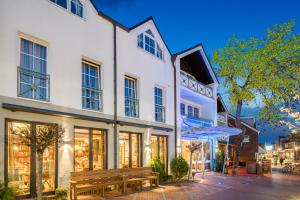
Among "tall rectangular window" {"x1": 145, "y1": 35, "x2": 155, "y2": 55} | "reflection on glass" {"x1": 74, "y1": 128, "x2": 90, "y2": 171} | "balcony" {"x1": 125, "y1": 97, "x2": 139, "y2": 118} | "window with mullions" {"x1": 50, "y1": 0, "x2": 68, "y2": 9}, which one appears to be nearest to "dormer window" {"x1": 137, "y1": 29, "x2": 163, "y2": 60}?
"tall rectangular window" {"x1": 145, "y1": 35, "x2": 155, "y2": 55}

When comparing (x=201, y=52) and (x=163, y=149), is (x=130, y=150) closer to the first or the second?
(x=163, y=149)

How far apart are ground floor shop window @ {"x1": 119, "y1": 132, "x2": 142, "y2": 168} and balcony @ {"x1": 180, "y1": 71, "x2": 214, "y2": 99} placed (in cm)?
595

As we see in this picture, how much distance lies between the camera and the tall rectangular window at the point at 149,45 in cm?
1812

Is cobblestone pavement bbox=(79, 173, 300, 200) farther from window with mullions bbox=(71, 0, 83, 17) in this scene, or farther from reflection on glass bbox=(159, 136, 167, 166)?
window with mullions bbox=(71, 0, 83, 17)

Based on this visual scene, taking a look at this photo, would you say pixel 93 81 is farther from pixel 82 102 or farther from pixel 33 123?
pixel 33 123

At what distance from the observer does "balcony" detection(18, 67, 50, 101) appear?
36.7ft

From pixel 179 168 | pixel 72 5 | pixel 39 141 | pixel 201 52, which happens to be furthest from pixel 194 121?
pixel 39 141

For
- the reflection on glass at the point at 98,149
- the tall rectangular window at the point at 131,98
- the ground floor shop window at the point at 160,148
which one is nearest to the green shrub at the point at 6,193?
the reflection on glass at the point at 98,149

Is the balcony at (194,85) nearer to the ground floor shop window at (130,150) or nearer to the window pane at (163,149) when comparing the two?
the window pane at (163,149)

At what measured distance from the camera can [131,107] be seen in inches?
647

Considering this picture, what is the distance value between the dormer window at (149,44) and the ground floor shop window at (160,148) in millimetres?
4105

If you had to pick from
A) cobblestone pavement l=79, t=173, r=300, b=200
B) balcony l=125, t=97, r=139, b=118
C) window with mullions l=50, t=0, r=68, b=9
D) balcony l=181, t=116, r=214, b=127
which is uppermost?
window with mullions l=50, t=0, r=68, b=9

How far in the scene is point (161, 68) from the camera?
18953 millimetres

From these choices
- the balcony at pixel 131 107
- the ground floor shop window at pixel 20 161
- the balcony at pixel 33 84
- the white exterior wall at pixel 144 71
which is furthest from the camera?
the balcony at pixel 131 107
